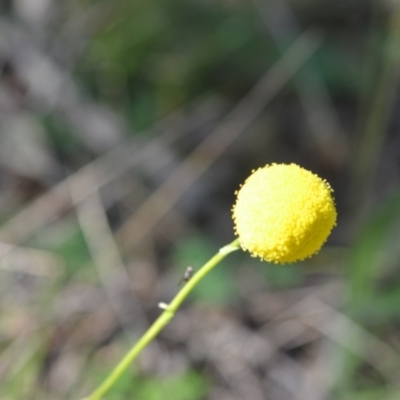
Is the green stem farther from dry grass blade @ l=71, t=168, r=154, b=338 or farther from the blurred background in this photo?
dry grass blade @ l=71, t=168, r=154, b=338

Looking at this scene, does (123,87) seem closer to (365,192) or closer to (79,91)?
(79,91)

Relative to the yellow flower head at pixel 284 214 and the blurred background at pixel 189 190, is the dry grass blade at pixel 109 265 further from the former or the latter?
the yellow flower head at pixel 284 214

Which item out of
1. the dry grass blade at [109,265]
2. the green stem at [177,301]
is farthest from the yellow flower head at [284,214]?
the dry grass blade at [109,265]

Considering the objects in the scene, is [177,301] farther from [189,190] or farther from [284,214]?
[189,190]

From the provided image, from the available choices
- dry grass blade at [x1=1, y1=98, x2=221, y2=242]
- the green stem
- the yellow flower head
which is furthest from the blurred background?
the yellow flower head

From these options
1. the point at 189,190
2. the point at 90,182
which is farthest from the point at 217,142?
the point at 90,182
